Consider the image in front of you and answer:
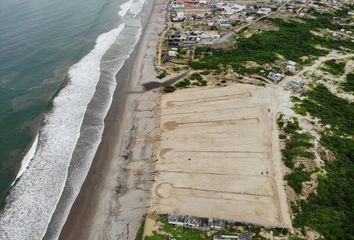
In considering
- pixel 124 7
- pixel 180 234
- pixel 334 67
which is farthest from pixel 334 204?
pixel 124 7

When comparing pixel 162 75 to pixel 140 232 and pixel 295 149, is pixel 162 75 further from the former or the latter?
pixel 140 232

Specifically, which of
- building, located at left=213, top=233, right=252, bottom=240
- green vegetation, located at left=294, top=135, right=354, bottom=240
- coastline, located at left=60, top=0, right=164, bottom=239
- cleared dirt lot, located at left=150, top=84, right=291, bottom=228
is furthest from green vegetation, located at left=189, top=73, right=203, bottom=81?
building, located at left=213, top=233, right=252, bottom=240

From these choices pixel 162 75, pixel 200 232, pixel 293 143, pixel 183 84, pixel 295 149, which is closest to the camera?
pixel 200 232

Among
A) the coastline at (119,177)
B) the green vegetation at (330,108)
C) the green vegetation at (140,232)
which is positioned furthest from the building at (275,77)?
the green vegetation at (140,232)

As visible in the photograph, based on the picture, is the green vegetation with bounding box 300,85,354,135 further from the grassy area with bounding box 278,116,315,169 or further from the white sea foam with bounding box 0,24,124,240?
the white sea foam with bounding box 0,24,124,240

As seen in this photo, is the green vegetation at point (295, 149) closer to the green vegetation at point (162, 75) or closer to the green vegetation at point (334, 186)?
the green vegetation at point (334, 186)
